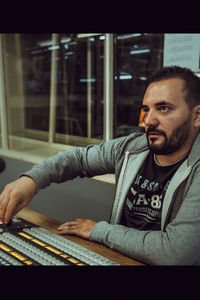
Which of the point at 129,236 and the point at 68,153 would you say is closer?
the point at 129,236

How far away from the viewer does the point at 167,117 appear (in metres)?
1.01

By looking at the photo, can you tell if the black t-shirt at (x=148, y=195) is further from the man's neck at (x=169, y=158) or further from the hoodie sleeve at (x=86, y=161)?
the hoodie sleeve at (x=86, y=161)

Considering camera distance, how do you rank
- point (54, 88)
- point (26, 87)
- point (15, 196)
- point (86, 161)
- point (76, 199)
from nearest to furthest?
point (15, 196)
point (86, 161)
point (76, 199)
point (54, 88)
point (26, 87)

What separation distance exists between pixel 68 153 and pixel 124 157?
281mm

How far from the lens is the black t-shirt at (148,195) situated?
1.06 meters

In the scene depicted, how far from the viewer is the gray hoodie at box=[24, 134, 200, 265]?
0.77 m

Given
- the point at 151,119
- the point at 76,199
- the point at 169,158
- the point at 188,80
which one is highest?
the point at 188,80

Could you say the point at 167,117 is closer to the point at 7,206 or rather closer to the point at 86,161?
the point at 86,161

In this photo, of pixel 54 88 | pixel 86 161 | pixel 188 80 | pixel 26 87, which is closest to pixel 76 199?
pixel 86 161

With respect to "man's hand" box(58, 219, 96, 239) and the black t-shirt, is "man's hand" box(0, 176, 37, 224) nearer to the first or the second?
"man's hand" box(58, 219, 96, 239)

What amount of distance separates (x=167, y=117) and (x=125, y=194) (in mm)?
381
